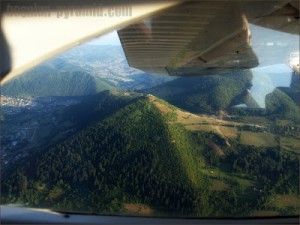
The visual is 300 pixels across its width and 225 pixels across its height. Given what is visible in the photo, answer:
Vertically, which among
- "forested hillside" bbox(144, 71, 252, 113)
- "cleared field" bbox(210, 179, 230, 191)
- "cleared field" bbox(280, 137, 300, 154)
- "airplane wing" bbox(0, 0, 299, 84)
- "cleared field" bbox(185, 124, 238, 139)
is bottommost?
"cleared field" bbox(210, 179, 230, 191)

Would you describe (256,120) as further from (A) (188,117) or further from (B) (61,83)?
(B) (61,83)

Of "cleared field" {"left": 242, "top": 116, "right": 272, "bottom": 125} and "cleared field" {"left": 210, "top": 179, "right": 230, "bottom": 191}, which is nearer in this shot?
"cleared field" {"left": 210, "top": 179, "right": 230, "bottom": 191}

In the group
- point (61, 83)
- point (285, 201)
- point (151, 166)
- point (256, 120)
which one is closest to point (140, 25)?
point (151, 166)

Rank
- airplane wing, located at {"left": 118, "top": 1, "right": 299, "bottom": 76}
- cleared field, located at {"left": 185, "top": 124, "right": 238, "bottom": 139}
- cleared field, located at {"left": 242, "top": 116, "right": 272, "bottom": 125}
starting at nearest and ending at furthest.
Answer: airplane wing, located at {"left": 118, "top": 1, "right": 299, "bottom": 76}, cleared field, located at {"left": 242, "top": 116, "right": 272, "bottom": 125}, cleared field, located at {"left": 185, "top": 124, "right": 238, "bottom": 139}

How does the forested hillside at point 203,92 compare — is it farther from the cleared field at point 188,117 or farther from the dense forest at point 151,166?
the dense forest at point 151,166

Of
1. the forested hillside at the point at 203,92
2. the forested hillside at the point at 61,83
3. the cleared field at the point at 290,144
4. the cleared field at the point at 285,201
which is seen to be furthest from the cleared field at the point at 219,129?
the forested hillside at the point at 61,83

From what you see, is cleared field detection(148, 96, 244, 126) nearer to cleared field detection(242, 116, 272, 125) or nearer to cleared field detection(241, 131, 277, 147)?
cleared field detection(242, 116, 272, 125)

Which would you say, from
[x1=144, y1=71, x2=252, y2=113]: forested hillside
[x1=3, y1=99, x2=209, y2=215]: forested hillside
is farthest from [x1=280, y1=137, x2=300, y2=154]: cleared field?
[x1=3, y1=99, x2=209, y2=215]: forested hillside
